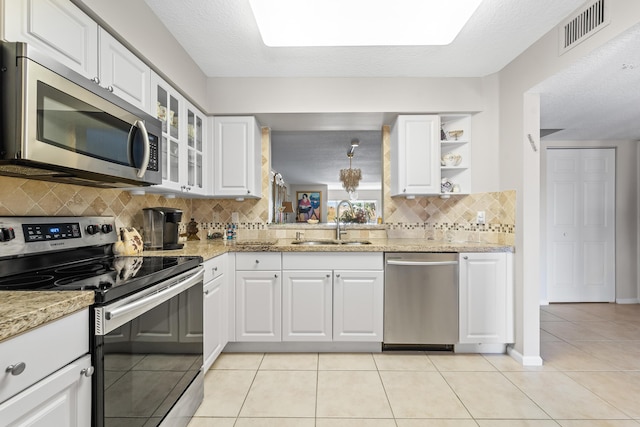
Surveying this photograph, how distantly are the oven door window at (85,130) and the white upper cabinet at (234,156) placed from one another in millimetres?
1265

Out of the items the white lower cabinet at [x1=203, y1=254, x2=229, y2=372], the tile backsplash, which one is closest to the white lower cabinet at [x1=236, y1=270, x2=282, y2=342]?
the white lower cabinet at [x1=203, y1=254, x2=229, y2=372]

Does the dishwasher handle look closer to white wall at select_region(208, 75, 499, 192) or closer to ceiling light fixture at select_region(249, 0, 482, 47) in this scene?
white wall at select_region(208, 75, 499, 192)

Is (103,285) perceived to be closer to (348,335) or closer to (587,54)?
(348,335)

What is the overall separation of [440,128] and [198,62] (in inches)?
84.7

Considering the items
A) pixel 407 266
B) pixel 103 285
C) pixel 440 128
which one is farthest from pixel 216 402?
pixel 440 128

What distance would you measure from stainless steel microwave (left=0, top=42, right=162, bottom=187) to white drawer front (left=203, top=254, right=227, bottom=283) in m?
0.73

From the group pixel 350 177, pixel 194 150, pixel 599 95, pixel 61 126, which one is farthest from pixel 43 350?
pixel 350 177

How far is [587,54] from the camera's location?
1.87 meters

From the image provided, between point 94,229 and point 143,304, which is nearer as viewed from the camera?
point 143,304

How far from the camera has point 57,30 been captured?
128 centimetres

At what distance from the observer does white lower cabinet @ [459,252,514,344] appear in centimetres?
250

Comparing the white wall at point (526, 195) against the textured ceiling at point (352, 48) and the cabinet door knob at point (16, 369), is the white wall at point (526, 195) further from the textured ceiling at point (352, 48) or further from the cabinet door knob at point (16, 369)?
the cabinet door knob at point (16, 369)

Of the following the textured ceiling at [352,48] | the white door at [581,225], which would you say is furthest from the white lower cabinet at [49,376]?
the white door at [581,225]

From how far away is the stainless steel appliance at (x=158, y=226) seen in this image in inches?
87.4
